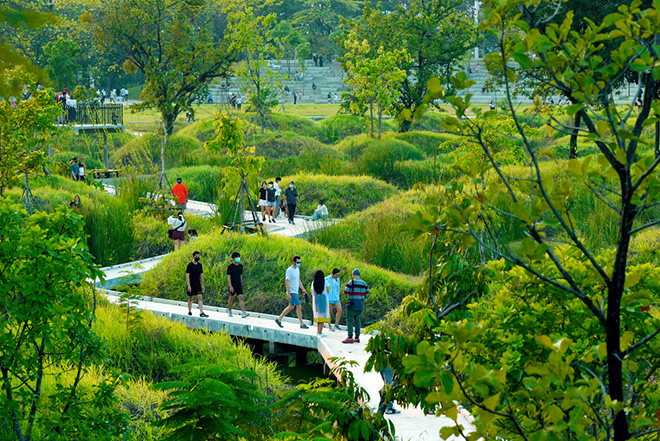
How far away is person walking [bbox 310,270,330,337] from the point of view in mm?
11609

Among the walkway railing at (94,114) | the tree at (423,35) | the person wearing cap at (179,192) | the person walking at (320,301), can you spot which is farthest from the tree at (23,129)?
the tree at (423,35)

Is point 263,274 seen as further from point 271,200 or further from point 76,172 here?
point 76,172

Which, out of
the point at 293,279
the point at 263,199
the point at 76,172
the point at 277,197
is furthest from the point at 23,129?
the point at 277,197

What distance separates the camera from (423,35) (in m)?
37.7

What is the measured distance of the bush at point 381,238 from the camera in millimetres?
15750

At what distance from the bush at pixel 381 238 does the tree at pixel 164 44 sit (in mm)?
17787

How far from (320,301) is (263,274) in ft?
9.21

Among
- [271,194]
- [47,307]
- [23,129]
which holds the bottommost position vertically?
[271,194]

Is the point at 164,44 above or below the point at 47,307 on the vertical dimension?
above

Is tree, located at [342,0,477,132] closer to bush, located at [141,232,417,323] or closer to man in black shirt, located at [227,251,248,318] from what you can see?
bush, located at [141,232,417,323]

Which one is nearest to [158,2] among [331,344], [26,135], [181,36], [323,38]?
[181,36]

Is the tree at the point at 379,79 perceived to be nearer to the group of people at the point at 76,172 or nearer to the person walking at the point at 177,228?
the group of people at the point at 76,172

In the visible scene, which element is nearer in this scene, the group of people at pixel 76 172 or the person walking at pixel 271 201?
the person walking at pixel 271 201

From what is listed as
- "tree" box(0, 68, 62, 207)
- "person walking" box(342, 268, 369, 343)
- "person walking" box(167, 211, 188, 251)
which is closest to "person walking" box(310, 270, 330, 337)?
"person walking" box(342, 268, 369, 343)
